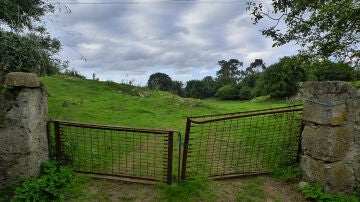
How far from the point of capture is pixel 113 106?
50.2 feet

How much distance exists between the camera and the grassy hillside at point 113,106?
12406mm

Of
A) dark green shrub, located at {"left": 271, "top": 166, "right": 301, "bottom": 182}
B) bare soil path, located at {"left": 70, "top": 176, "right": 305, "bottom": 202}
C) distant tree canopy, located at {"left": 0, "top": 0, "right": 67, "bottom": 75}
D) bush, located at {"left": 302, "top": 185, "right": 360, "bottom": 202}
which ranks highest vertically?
distant tree canopy, located at {"left": 0, "top": 0, "right": 67, "bottom": 75}

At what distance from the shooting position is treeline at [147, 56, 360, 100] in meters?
9.75

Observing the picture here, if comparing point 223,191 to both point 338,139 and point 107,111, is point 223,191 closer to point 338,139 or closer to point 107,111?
point 338,139

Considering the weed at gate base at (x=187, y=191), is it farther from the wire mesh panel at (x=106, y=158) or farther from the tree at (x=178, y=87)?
the tree at (x=178, y=87)

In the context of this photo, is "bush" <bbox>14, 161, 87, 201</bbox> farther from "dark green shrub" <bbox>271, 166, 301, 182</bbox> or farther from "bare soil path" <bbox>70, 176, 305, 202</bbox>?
"dark green shrub" <bbox>271, 166, 301, 182</bbox>

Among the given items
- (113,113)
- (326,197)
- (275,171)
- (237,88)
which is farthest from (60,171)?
(237,88)

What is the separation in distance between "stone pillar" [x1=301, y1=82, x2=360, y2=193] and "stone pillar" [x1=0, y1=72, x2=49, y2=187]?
19.8ft

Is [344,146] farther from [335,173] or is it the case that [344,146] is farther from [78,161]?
[78,161]

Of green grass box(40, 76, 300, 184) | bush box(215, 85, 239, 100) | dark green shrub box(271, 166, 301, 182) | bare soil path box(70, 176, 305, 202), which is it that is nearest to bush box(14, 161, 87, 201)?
bare soil path box(70, 176, 305, 202)

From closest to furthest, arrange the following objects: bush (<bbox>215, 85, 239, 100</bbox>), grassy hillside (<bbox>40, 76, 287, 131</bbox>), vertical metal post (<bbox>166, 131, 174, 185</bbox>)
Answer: vertical metal post (<bbox>166, 131, 174, 185</bbox>) < grassy hillside (<bbox>40, 76, 287, 131</bbox>) < bush (<bbox>215, 85, 239, 100</bbox>)

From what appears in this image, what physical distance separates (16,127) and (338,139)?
6.57 meters

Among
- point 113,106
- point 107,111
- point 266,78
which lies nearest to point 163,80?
point 266,78

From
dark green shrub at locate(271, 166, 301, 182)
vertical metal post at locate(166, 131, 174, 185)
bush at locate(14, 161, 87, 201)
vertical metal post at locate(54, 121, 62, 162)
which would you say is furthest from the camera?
dark green shrub at locate(271, 166, 301, 182)
